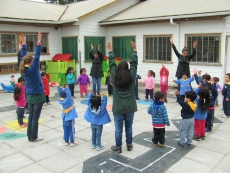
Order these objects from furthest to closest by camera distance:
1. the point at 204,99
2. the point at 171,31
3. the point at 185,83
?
the point at 171,31 < the point at 185,83 < the point at 204,99

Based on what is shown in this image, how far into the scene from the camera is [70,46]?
524 inches

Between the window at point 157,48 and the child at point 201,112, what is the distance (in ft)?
22.3

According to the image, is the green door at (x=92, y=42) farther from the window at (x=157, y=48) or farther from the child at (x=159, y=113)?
the child at (x=159, y=113)

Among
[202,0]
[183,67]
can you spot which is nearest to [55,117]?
[183,67]

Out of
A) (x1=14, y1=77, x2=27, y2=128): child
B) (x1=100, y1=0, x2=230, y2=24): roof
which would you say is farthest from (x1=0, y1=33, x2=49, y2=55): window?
(x1=14, y1=77, x2=27, y2=128): child

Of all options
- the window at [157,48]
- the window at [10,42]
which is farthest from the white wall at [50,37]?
the window at [157,48]

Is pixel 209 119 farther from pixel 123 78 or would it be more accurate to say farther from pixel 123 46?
pixel 123 46

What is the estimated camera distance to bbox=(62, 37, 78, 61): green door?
42.8 ft

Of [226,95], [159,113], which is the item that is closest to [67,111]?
[159,113]

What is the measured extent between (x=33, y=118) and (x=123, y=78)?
2.13 m

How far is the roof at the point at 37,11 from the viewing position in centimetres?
1190

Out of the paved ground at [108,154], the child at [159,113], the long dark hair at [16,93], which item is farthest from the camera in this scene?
Answer: the long dark hair at [16,93]

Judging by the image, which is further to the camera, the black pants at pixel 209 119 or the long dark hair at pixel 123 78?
the black pants at pixel 209 119

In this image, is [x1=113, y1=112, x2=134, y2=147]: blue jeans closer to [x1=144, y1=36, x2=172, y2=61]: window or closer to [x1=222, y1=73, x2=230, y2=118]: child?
[x1=222, y1=73, x2=230, y2=118]: child
